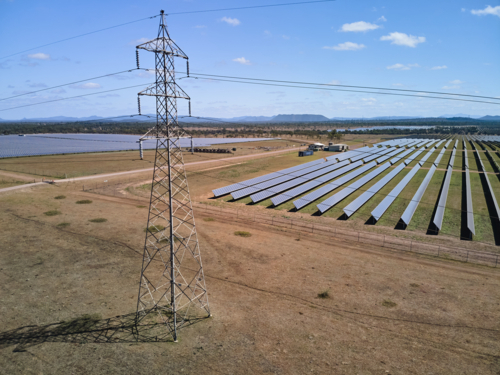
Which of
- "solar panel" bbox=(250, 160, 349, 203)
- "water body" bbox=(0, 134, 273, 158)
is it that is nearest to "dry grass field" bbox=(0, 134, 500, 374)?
"solar panel" bbox=(250, 160, 349, 203)

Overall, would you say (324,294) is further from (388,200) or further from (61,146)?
(61,146)

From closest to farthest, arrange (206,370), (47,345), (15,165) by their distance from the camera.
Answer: (206,370) < (47,345) < (15,165)

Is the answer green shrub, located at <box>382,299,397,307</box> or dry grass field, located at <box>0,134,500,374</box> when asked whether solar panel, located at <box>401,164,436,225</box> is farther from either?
green shrub, located at <box>382,299,397,307</box>

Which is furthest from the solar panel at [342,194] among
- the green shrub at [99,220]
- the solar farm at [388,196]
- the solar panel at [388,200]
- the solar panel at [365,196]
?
the green shrub at [99,220]

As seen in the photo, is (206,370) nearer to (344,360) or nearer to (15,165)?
(344,360)

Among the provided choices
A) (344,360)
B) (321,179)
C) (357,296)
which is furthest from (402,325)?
(321,179)

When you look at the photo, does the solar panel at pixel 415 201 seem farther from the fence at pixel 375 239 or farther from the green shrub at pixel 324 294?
the green shrub at pixel 324 294
